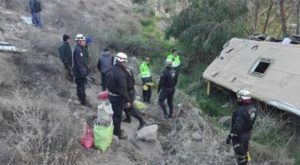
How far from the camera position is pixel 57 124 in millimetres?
6363

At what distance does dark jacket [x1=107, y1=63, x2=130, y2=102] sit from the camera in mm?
7543

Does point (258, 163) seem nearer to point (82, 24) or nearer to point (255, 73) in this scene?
point (255, 73)

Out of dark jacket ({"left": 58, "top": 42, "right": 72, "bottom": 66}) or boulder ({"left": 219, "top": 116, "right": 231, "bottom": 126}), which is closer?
dark jacket ({"left": 58, "top": 42, "right": 72, "bottom": 66})

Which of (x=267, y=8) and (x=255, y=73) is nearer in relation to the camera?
(x=255, y=73)

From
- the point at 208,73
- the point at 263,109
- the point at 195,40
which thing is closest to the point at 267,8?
the point at 195,40

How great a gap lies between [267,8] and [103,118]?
14.5 m

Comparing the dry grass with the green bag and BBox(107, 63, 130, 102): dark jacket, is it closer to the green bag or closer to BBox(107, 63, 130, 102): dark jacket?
the green bag

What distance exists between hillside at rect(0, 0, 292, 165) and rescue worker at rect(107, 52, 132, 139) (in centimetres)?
65

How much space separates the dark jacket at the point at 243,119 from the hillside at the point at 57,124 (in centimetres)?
57

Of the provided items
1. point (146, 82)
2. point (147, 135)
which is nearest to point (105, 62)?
point (146, 82)

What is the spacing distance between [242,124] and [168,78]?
10.6 ft

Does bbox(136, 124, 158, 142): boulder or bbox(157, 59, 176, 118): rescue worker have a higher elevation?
bbox(157, 59, 176, 118): rescue worker

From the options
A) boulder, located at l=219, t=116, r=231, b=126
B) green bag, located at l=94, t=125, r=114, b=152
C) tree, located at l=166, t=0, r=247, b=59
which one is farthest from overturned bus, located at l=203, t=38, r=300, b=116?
green bag, located at l=94, t=125, r=114, b=152

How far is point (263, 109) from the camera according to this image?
10781 mm
